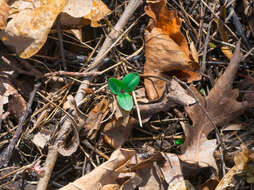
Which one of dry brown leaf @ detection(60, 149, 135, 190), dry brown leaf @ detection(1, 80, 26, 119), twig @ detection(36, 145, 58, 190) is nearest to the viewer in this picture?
dry brown leaf @ detection(60, 149, 135, 190)

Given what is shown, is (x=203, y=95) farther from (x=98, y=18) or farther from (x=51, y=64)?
(x=51, y=64)

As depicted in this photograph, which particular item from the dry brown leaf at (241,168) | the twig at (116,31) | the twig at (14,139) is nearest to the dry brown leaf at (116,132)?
the twig at (116,31)

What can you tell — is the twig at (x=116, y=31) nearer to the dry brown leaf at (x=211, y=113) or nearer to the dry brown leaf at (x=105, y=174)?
the dry brown leaf at (x=105, y=174)

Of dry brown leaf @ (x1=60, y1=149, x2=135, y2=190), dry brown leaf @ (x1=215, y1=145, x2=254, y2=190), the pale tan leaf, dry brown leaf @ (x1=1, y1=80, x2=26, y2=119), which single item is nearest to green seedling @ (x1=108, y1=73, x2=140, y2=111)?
dry brown leaf @ (x1=60, y1=149, x2=135, y2=190)

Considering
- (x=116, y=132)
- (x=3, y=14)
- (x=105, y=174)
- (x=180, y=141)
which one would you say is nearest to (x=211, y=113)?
(x=180, y=141)

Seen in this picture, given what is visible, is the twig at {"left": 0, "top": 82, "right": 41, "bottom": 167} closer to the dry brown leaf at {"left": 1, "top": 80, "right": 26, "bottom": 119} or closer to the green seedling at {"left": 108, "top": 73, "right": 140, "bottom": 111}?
the dry brown leaf at {"left": 1, "top": 80, "right": 26, "bottom": 119}

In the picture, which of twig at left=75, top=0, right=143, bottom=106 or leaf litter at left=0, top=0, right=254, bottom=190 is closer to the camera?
leaf litter at left=0, top=0, right=254, bottom=190

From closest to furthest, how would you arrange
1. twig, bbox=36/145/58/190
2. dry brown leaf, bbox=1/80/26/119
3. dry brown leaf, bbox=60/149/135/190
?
dry brown leaf, bbox=60/149/135/190 < twig, bbox=36/145/58/190 < dry brown leaf, bbox=1/80/26/119

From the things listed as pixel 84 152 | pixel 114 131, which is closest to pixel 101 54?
pixel 114 131
